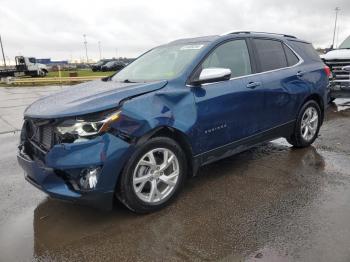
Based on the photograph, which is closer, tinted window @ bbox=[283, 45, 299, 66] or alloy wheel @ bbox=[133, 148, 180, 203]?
alloy wheel @ bbox=[133, 148, 180, 203]

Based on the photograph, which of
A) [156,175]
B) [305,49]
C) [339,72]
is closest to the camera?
[156,175]

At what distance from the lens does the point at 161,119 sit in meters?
3.31

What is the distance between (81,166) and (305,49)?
4174 millimetres

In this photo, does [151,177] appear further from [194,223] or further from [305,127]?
[305,127]

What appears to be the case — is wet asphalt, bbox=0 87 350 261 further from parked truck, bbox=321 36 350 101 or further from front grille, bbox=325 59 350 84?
front grille, bbox=325 59 350 84

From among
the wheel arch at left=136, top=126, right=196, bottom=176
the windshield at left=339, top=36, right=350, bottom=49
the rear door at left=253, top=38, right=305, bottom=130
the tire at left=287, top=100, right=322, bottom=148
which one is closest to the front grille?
the windshield at left=339, top=36, right=350, bottom=49

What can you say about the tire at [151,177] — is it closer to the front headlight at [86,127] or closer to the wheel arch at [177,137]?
the wheel arch at [177,137]

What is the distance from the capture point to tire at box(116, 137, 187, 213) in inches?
126

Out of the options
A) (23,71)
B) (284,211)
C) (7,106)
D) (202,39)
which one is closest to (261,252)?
(284,211)

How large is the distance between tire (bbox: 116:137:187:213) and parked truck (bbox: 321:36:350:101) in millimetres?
7124

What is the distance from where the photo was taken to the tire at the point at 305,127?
5191 mm

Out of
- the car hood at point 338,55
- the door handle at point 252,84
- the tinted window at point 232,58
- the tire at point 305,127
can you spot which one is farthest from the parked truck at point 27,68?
→ the door handle at point 252,84

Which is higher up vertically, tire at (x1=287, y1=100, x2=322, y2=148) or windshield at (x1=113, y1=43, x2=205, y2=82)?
windshield at (x1=113, y1=43, x2=205, y2=82)

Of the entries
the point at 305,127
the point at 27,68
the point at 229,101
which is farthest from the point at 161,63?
the point at 27,68
